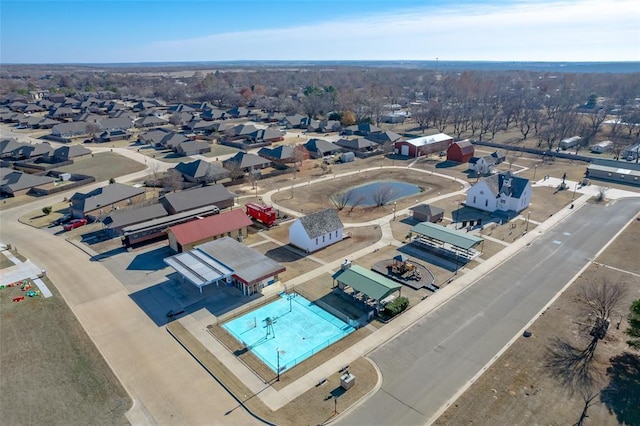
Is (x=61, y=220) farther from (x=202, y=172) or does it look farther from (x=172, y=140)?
(x=172, y=140)

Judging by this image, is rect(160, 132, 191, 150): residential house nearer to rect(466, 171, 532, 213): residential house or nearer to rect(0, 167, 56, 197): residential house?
rect(0, 167, 56, 197): residential house

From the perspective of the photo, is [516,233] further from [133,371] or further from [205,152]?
[205,152]

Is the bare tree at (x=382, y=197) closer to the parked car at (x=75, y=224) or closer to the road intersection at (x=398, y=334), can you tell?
the road intersection at (x=398, y=334)

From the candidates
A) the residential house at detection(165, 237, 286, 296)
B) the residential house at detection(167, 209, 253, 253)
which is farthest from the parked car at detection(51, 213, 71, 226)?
the residential house at detection(165, 237, 286, 296)

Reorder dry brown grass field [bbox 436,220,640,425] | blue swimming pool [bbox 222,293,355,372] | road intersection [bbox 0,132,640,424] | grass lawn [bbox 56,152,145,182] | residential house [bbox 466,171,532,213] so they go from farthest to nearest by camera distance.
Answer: grass lawn [bbox 56,152,145,182]
residential house [bbox 466,171,532,213]
blue swimming pool [bbox 222,293,355,372]
road intersection [bbox 0,132,640,424]
dry brown grass field [bbox 436,220,640,425]

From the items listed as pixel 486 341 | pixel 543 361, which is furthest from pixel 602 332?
pixel 486 341


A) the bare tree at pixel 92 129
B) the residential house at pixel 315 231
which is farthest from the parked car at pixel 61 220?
the bare tree at pixel 92 129

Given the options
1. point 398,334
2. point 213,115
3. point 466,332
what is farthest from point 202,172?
point 213,115
